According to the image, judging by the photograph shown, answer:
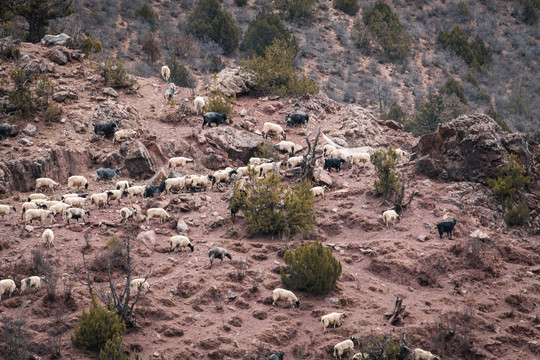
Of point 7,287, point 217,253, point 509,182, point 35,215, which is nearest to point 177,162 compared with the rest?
point 35,215

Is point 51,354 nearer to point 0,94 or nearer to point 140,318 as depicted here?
point 140,318

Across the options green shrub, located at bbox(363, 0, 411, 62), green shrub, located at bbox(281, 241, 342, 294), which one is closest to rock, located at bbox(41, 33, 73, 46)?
green shrub, located at bbox(281, 241, 342, 294)

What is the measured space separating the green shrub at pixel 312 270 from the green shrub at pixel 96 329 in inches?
188

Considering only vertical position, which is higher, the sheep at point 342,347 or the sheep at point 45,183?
the sheep at point 342,347

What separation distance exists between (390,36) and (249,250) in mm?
38457

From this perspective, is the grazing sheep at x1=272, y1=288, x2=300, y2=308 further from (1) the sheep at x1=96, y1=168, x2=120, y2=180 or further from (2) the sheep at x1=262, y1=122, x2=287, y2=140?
(2) the sheep at x1=262, y1=122, x2=287, y2=140

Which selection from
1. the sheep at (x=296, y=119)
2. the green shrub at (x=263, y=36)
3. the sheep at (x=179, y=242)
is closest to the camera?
the sheep at (x=179, y=242)

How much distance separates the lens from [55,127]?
2319cm

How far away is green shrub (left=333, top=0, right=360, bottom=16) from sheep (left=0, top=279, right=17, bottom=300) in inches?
1973

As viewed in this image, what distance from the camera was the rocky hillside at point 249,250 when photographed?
13617 mm

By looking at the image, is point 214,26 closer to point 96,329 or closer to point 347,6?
point 347,6

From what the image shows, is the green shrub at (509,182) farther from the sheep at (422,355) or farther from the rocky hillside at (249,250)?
the sheep at (422,355)

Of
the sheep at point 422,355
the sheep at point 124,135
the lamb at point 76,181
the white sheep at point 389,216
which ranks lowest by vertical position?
the lamb at point 76,181

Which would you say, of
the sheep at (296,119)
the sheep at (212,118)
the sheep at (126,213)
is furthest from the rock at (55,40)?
the sheep at (126,213)
